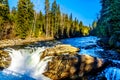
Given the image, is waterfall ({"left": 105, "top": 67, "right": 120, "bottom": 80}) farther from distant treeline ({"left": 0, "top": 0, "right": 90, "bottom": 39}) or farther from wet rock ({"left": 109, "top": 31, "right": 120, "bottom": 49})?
distant treeline ({"left": 0, "top": 0, "right": 90, "bottom": 39})

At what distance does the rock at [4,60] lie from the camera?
25.3 meters

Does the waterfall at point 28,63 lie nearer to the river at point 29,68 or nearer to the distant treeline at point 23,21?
the river at point 29,68

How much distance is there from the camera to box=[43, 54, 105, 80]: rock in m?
21.9

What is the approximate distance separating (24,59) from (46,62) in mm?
5245

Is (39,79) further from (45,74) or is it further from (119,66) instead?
(119,66)

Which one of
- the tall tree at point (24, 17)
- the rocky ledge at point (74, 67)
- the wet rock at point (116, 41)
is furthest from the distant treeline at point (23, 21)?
the rocky ledge at point (74, 67)

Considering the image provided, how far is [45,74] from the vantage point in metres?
22.9

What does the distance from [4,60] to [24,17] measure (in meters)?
36.5

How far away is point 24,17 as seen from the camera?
62.0 metres

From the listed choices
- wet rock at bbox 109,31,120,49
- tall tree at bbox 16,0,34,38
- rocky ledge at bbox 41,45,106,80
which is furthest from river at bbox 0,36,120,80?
tall tree at bbox 16,0,34,38

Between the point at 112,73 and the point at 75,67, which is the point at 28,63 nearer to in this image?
the point at 75,67

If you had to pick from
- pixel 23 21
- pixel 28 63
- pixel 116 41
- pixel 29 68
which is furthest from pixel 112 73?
pixel 23 21

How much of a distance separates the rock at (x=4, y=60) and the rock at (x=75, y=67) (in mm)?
5477

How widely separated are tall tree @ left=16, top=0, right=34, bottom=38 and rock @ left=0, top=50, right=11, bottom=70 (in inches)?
1281
